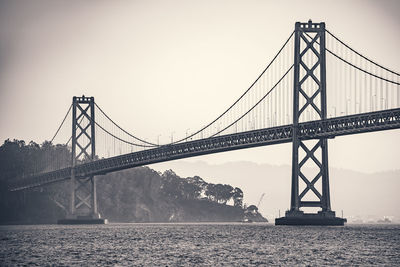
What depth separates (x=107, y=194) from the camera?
181 metres

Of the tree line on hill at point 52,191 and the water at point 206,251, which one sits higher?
the tree line on hill at point 52,191

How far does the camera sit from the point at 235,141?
4274 inches

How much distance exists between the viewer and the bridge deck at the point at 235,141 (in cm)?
9256

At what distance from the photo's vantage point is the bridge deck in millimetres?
92562

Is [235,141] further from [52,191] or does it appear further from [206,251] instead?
[52,191]

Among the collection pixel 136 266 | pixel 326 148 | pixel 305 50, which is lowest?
pixel 136 266

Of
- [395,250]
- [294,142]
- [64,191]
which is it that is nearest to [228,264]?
[395,250]

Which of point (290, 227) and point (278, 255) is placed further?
point (290, 227)

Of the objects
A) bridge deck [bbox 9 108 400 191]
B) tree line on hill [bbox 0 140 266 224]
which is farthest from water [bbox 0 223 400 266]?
tree line on hill [bbox 0 140 266 224]

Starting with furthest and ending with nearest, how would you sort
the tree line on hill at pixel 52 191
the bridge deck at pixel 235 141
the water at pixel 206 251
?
the tree line on hill at pixel 52 191, the bridge deck at pixel 235 141, the water at pixel 206 251

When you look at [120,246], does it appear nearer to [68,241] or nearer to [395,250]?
[68,241]

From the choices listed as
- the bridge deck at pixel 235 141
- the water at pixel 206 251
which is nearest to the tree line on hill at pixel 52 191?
the bridge deck at pixel 235 141

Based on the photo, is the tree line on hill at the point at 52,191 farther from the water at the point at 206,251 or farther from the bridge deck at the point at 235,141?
the water at the point at 206,251

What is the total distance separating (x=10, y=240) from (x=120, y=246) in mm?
15103
